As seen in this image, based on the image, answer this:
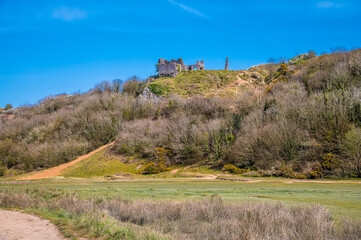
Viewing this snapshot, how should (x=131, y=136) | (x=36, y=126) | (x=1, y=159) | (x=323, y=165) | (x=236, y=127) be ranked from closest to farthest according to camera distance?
1. (x=323, y=165)
2. (x=236, y=127)
3. (x=131, y=136)
4. (x=1, y=159)
5. (x=36, y=126)

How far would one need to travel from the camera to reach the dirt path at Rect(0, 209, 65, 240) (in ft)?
30.8

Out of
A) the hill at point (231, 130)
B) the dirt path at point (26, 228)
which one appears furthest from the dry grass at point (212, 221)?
the hill at point (231, 130)

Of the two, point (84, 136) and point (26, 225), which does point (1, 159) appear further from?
point (26, 225)

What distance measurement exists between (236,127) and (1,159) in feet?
186

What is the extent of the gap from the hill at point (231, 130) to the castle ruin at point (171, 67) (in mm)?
20950

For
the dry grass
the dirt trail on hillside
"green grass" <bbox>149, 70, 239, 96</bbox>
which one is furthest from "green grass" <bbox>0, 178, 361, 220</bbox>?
"green grass" <bbox>149, 70, 239, 96</bbox>

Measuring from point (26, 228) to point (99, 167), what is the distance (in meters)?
43.0

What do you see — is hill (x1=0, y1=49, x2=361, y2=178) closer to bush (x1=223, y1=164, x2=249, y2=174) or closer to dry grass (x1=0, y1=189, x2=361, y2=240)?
bush (x1=223, y1=164, x2=249, y2=174)

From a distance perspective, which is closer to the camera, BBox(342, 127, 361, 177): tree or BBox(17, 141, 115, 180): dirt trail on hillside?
BBox(342, 127, 361, 177): tree

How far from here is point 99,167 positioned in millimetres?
52094

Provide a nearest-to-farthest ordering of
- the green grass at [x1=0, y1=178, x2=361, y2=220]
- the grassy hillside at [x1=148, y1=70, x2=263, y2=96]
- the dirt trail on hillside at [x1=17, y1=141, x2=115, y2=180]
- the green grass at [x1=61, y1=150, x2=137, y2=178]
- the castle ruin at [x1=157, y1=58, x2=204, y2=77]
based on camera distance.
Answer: the green grass at [x1=0, y1=178, x2=361, y2=220] < the green grass at [x1=61, y1=150, x2=137, y2=178] < the dirt trail on hillside at [x1=17, y1=141, x2=115, y2=180] < the grassy hillside at [x1=148, y1=70, x2=263, y2=96] < the castle ruin at [x1=157, y1=58, x2=204, y2=77]

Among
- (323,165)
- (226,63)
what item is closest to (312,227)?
(323,165)

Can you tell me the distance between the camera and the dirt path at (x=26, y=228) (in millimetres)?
9375

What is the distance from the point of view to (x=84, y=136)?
6644 centimetres
